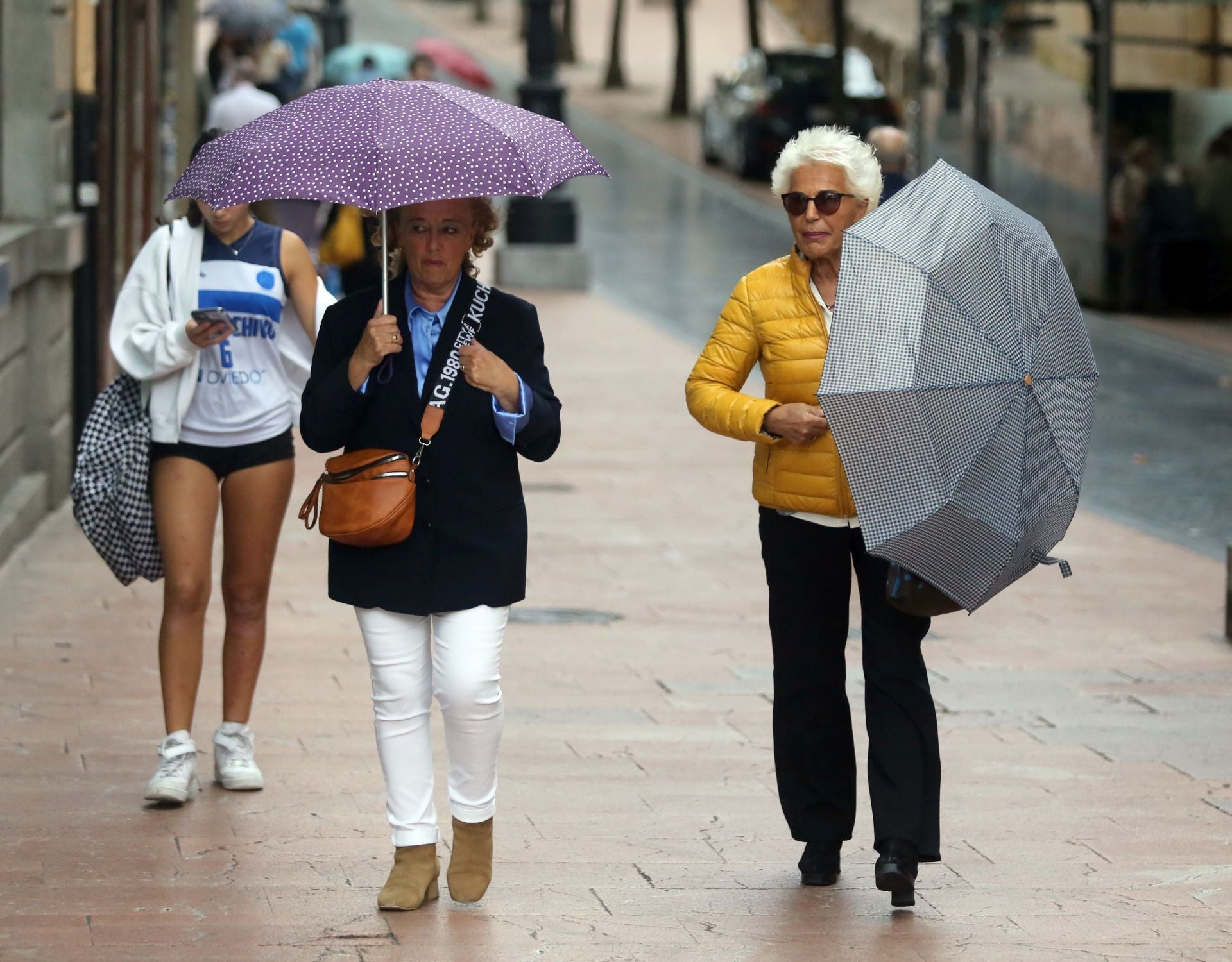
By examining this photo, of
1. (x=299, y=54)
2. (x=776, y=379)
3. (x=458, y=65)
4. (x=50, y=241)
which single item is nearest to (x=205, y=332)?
(x=776, y=379)

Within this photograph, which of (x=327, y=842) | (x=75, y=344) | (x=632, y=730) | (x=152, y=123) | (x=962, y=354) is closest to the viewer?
(x=962, y=354)

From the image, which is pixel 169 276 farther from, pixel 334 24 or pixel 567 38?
pixel 567 38

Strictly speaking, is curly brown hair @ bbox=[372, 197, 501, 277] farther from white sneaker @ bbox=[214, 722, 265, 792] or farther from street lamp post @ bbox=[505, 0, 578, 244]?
street lamp post @ bbox=[505, 0, 578, 244]

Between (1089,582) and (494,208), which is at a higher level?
(494,208)

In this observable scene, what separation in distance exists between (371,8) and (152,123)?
45.3 metres

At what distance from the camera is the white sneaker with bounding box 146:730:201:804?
6.12 meters

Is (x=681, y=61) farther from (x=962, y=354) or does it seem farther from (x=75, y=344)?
(x=962, y=354)

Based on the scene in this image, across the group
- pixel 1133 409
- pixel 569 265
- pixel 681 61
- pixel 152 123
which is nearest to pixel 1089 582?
pixel 1133 409

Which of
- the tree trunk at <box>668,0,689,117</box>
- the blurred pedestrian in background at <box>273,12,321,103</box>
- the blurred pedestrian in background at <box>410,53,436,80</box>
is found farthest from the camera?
the tree trunk at <box>668,0,689,117</box>

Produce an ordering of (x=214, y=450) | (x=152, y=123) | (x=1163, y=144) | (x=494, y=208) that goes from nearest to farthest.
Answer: (x=494, y=208), (x=214, y=450), (x=152, y=123), (x=1163, y=144)

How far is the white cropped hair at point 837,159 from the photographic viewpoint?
5.23 m

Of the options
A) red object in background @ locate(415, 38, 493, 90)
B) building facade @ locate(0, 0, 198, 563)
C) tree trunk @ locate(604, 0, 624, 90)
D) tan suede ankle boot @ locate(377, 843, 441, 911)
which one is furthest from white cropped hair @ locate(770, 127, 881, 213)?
tree trunk @ locate(604, 0, 624, 90)

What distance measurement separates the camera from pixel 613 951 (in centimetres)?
500

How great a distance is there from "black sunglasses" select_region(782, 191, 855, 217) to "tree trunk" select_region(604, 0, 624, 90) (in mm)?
43995
